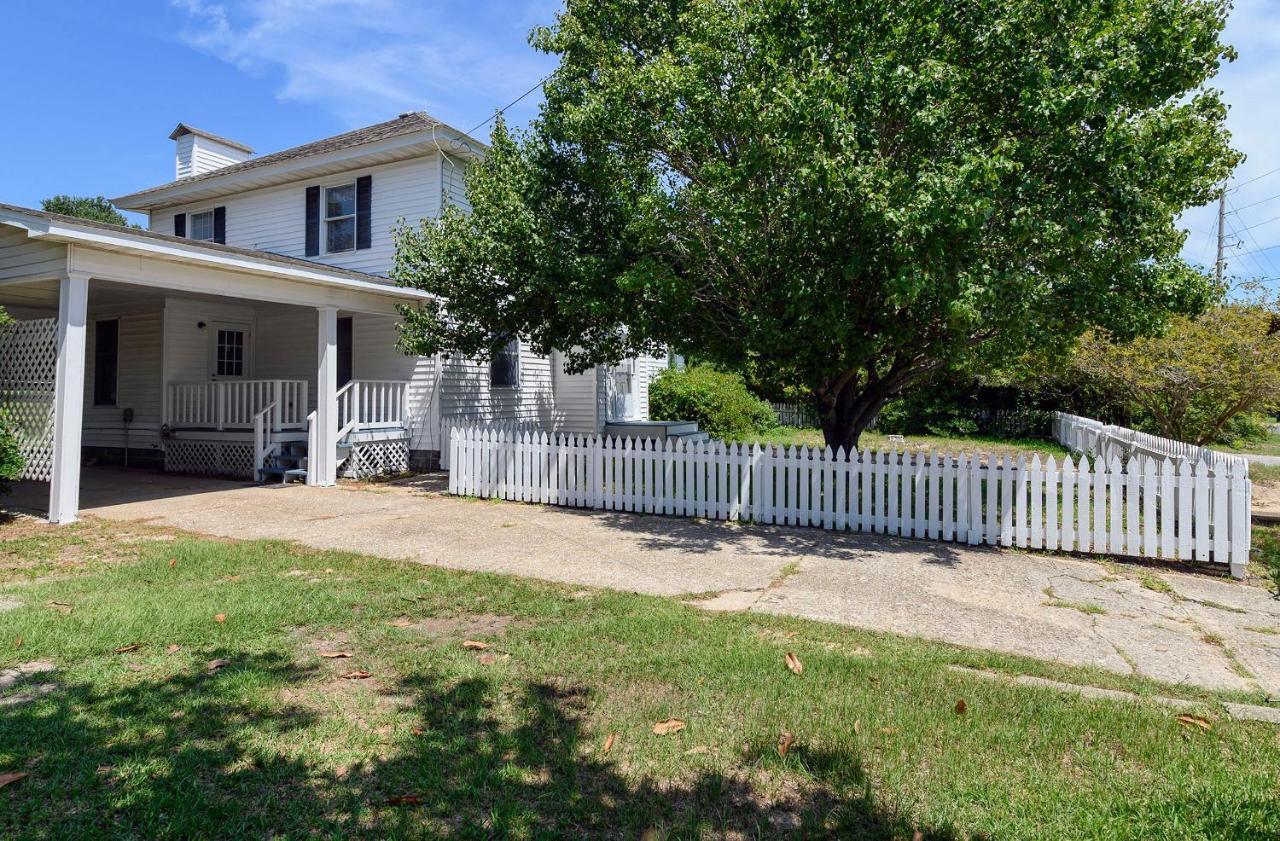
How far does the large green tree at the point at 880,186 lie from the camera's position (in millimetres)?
7117

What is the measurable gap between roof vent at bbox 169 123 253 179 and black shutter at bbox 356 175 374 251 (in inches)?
278

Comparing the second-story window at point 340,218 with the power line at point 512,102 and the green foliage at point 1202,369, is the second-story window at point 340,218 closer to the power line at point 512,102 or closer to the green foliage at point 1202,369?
the power line at point 512,102

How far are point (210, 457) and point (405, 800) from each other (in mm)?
13891

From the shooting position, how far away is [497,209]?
10.9 metres

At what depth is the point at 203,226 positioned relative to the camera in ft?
59.0

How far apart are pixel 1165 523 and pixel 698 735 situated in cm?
649

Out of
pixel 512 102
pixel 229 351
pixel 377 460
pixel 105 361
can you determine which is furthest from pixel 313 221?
pixel 377 460

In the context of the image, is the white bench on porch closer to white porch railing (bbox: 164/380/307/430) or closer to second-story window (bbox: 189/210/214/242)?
white porch railing (bbox: 164/380/307/430)

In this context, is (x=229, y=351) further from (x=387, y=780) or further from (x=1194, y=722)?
(x=1194, y=722)

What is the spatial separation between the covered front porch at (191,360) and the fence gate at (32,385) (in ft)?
0.08

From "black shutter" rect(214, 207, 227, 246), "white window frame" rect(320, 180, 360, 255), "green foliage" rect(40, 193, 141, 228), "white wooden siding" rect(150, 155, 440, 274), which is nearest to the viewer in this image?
"white wooden siding" rect(150, 155, 440, 274)

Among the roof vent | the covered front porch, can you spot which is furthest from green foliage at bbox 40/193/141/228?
the covered front porch

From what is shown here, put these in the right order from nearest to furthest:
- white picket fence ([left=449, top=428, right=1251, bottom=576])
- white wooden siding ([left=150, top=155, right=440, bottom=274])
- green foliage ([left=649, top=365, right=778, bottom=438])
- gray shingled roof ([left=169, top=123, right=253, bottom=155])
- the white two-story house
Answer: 1. white picket fence ([left=449, top=428, right=1251, bottom=576])
2. the white two-story house
3. white wooden siding ([left=150, top=155, right=440, bottom=274])
4. gray shingled roof ([left=169, top=123, right=253, bottom=155])
5. green foliage ([left=649, top=365, right=778, bottom=438])

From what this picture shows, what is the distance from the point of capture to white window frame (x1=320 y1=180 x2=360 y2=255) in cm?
1557
